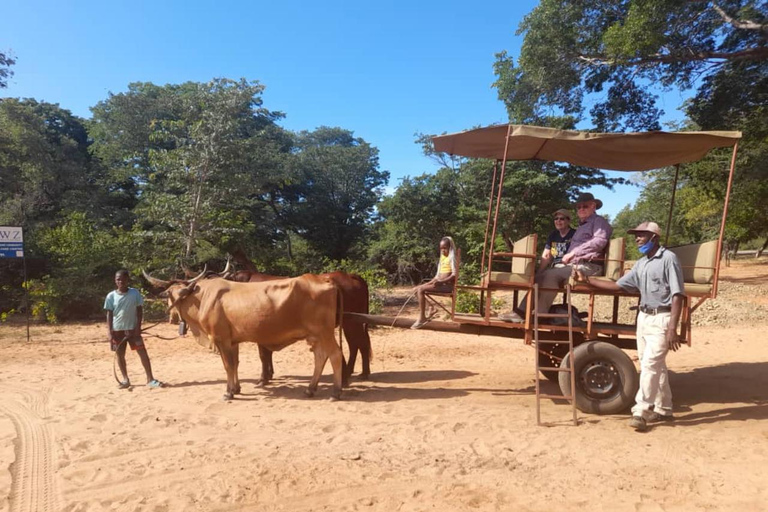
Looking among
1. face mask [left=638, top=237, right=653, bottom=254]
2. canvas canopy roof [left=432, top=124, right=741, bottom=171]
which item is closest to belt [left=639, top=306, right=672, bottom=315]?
face mask [left=638, top=237, right=653, bottom=254]

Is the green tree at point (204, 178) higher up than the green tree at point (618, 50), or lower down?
lower down

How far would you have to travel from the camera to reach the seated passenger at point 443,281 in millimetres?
5664

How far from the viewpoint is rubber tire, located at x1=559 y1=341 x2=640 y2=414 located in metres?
5.15

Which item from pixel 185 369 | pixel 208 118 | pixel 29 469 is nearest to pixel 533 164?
pixel 208 118

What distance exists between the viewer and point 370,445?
4.51 metres

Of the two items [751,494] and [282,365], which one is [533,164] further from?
[751,494]

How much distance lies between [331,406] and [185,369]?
3.42 m

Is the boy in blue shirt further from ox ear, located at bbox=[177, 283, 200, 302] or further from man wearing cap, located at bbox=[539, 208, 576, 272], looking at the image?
man wearing cap, located at bbox=[539, 208, 576, 272]

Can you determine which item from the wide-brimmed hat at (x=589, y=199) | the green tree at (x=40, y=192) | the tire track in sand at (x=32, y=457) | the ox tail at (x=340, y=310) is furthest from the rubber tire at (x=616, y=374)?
the green tree at (x=40, y=192)

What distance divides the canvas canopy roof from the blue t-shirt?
15.9ft

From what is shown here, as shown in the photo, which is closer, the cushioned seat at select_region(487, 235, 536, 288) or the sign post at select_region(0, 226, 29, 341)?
the cushioned seat at select_region(487, 235, 536, 288)

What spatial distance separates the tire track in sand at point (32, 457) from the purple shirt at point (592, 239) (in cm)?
555

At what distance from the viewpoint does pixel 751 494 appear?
3.51 meters

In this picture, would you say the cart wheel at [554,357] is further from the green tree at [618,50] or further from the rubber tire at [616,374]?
the green tree at [618,50]
